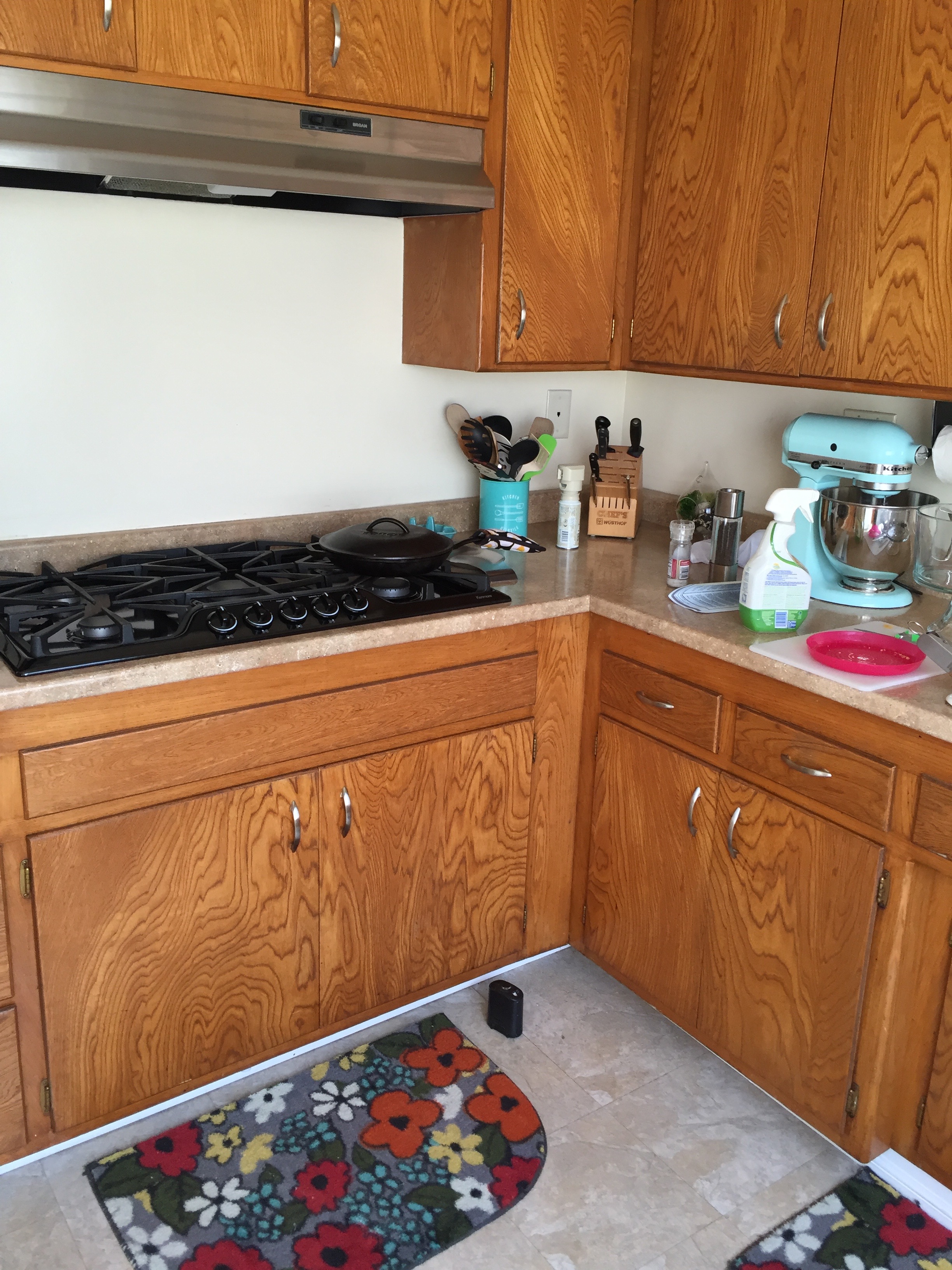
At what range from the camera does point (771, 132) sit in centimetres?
209

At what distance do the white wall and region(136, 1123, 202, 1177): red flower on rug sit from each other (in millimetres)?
1160

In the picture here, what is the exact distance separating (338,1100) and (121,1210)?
42 cm

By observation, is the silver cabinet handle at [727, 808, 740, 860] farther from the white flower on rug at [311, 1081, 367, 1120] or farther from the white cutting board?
the white flower on rug at [311, 1081, 367, 1120]

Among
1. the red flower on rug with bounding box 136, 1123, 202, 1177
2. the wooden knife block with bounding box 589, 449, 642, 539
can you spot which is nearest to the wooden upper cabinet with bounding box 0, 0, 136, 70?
the wooden knife block with bounding box 589, 449, 642, 539

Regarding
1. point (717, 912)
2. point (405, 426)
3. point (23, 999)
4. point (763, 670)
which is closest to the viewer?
point (23, 999)

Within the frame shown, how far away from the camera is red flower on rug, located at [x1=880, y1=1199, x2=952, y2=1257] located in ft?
5.80

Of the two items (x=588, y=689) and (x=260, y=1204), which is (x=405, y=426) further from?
(x=260, y=1204)

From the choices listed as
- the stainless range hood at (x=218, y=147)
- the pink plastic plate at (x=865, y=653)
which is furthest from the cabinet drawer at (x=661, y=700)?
the stainless range hood at (x=218, y=147)

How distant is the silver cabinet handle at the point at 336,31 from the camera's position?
6.19 feet

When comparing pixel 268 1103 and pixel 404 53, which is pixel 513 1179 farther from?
pixel 404 53

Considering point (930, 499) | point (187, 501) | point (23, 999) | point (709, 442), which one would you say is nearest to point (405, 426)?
point (187, 501)

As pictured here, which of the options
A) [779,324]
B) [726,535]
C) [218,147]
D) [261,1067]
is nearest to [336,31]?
[218,147]

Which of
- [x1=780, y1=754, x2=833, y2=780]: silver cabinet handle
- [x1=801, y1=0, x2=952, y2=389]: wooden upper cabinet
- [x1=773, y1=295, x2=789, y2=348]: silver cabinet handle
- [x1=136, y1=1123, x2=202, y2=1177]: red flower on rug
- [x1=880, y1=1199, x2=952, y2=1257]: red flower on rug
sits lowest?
[x1=880, y1=1199, x2=952, y2=1257]: red flower on rug

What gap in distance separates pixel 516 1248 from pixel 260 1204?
433 millimetres
